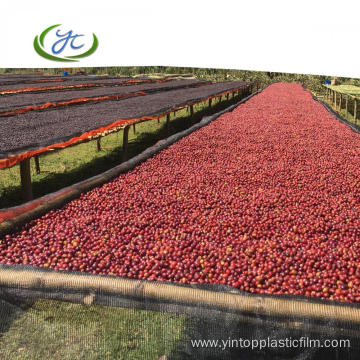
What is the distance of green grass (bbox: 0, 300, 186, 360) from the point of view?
7.29 ft

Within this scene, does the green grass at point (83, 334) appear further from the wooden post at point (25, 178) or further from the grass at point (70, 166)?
the grass at point (70, 166)

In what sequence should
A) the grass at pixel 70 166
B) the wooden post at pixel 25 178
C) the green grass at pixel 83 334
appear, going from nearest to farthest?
the green grass at pixel 83 334 → the wooden post at pixel 25 178 → the grass at pixel 70 166

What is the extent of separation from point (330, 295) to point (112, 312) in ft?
4.68

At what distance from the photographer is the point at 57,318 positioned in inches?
96.5

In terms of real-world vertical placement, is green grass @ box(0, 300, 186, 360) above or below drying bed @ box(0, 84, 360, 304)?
below

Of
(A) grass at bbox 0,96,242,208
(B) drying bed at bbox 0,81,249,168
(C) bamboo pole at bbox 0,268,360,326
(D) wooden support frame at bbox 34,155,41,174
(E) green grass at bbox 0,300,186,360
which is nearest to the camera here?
(C) bamboo pole at bbox 0,268,360,326

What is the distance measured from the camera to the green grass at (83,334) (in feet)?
7.29

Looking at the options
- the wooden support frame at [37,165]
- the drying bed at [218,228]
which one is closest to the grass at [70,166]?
the wooden support frame at [37,165]

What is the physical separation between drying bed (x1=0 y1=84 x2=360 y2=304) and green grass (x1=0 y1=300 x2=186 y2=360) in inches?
13.8

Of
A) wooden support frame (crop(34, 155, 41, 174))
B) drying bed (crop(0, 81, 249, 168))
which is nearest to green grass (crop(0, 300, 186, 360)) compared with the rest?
drying bed (crop(0, 81, 249, 168))

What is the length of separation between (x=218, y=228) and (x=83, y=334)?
1.30 m

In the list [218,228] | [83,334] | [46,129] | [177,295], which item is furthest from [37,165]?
[177,295]

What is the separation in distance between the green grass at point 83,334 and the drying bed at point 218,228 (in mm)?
351

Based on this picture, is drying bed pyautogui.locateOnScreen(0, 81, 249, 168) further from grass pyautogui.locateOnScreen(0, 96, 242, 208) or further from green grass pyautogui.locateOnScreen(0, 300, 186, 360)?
green grass pyautogui.locateOnScreen(0, 300, 186, 360)
